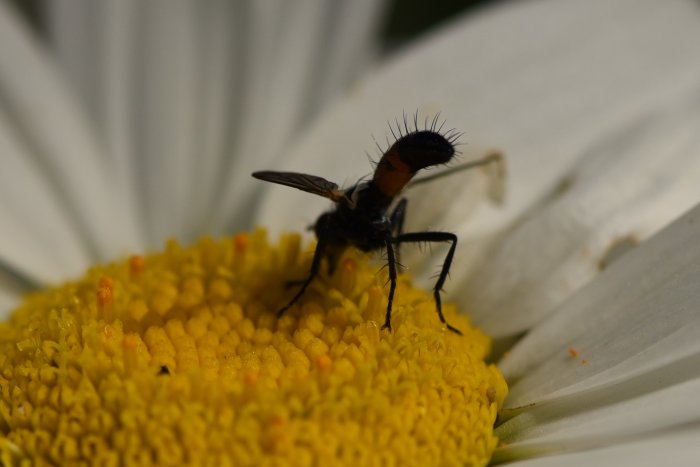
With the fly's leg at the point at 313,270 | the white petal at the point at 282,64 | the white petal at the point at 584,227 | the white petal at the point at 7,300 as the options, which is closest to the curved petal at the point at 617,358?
the white petal at the point at 584,227

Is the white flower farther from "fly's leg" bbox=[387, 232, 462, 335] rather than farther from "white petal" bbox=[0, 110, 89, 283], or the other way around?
"fly's leg" bbox=[387, 232, 462, 335]

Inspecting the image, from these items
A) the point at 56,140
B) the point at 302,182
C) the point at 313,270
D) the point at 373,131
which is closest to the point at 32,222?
the point at 56,140

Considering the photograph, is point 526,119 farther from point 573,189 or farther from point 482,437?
point 482,437

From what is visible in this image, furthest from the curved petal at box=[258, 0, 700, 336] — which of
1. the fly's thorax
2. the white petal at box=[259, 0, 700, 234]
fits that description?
the fly's thorax

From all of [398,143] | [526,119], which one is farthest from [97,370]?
[526,119]

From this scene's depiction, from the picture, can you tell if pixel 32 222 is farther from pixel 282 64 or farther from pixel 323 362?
pixel 323 362
